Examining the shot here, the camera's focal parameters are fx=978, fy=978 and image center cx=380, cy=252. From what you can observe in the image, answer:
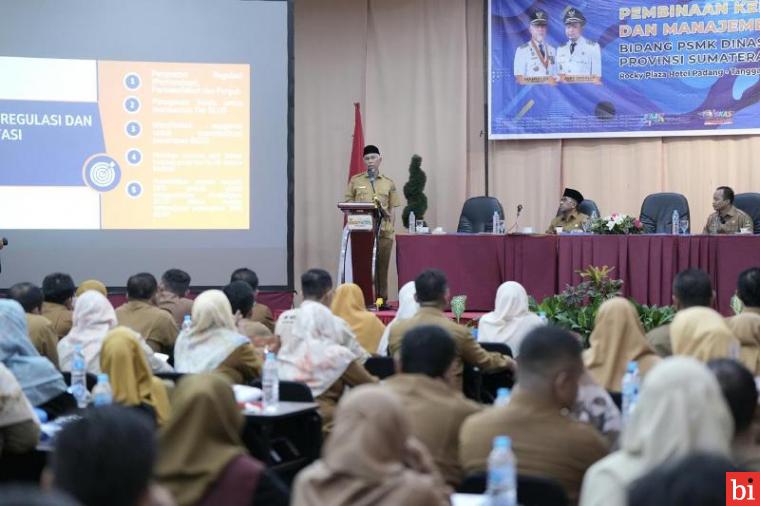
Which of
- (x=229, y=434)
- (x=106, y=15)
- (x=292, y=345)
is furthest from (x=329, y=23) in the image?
(x=229, y=434)

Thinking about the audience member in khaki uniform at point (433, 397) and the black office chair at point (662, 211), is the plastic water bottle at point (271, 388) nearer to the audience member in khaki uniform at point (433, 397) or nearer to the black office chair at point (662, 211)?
the audience member in khaki uniform at point (433, 397)

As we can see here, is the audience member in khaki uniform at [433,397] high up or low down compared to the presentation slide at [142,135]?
down

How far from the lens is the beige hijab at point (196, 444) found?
2.23 meters

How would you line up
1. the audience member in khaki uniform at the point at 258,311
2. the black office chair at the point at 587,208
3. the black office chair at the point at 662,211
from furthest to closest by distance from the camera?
the black office chair at the point at 587,208
the black office chair at the point at 662,211
the audience member in khaki uniform at the point at 258,311

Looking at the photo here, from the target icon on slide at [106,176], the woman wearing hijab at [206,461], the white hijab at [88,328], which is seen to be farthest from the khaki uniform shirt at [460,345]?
the target icon on slide at [106,176]

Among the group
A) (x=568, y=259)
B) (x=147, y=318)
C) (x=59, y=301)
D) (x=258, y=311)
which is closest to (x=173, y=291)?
(x=258, y=311)

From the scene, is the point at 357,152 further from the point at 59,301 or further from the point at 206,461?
the point at 206,461

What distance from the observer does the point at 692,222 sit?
10.1 meters

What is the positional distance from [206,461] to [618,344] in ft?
6.58

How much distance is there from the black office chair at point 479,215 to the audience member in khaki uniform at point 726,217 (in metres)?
1.88

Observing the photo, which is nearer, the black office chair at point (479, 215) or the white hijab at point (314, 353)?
the white hijab at point (314, 353)

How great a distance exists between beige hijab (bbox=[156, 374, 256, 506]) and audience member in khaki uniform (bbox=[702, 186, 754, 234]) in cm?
678

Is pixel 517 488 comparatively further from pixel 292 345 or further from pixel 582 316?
pixel 582 316

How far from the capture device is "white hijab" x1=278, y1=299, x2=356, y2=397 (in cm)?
429
